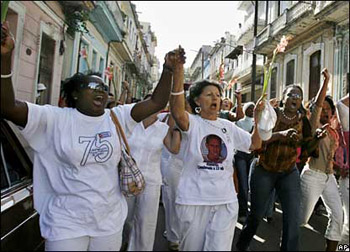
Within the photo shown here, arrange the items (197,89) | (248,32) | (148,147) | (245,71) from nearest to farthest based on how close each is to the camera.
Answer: (197,89)
(148,147)
(248,32)
(245,71)

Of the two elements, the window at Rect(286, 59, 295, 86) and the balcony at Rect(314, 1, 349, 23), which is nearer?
the balcony at Rect(314, 1, 349, 23)

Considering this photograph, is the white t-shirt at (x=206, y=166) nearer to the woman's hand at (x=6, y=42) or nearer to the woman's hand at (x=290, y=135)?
the woman's hand at (x=290, y=135)

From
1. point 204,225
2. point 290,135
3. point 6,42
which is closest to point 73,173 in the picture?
point 6,42

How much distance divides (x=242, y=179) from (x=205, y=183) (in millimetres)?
2815

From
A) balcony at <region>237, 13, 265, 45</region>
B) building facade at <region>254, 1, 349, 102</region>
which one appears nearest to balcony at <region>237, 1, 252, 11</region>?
balcony at <region>237, 13, 265, 45</region>

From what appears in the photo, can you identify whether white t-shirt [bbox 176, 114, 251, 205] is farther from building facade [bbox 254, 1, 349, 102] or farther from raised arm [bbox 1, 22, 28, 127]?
building facade [bbox 254, 1, 349, 102]

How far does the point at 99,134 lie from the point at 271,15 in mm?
21046

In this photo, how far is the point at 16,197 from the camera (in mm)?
2520

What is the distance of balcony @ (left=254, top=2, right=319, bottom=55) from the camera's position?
14.8 m

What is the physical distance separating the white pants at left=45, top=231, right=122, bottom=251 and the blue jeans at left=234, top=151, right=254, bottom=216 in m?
3.26

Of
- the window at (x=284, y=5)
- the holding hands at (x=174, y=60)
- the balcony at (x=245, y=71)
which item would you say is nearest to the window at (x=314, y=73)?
the window at (x=284, y=5)

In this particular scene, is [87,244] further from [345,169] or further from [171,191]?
[345,169]

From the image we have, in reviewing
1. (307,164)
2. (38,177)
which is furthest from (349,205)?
(38,177)

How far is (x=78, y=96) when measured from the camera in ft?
7.77
